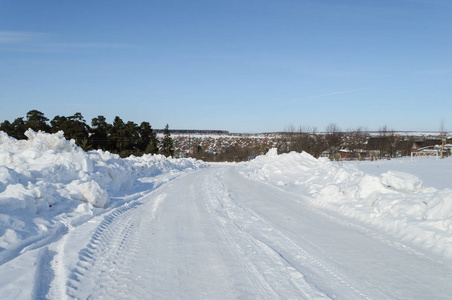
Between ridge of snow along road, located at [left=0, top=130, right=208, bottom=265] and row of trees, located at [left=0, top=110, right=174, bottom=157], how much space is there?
85.8 ft

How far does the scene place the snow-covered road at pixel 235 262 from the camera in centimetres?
434

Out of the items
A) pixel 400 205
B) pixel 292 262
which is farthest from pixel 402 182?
pixel 292 262

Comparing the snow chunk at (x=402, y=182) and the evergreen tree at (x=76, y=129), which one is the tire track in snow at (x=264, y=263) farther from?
the evergreen tree at (x=76, y=129)

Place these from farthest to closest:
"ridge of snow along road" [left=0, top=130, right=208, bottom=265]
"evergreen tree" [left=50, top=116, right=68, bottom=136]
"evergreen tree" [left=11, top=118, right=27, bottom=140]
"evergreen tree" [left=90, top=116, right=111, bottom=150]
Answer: "evergreen tree" [left=90, top=116, right=111, bottom=150] → "evergreen tree" [left=50, top=116, right=68, bottom=136] → "evergreen tree" [left=11, top=118, right=27, bottom=140] → "ridge of snow along road" [left=0, top=130, right=208, bottom=265]

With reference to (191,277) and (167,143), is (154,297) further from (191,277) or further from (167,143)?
(167,143)

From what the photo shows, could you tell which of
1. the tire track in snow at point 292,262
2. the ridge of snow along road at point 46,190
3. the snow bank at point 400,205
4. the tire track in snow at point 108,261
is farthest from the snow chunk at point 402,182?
the ridge of snow along road at point 46,190

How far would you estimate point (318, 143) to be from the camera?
2606 inches

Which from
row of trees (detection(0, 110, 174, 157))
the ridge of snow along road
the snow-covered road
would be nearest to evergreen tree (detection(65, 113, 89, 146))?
row of trees (detection(0, 110, 174, 157))

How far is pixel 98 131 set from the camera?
185 feet

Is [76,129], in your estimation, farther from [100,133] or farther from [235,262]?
[235,262]

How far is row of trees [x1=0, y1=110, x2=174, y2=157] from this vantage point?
48156 mm

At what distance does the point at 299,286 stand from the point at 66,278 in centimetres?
320

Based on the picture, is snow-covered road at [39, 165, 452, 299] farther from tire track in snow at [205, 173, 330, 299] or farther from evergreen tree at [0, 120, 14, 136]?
evergreen tree at [0, 120, 14, 136]

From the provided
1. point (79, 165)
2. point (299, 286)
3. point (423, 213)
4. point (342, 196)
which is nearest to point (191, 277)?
point (299, 286)
